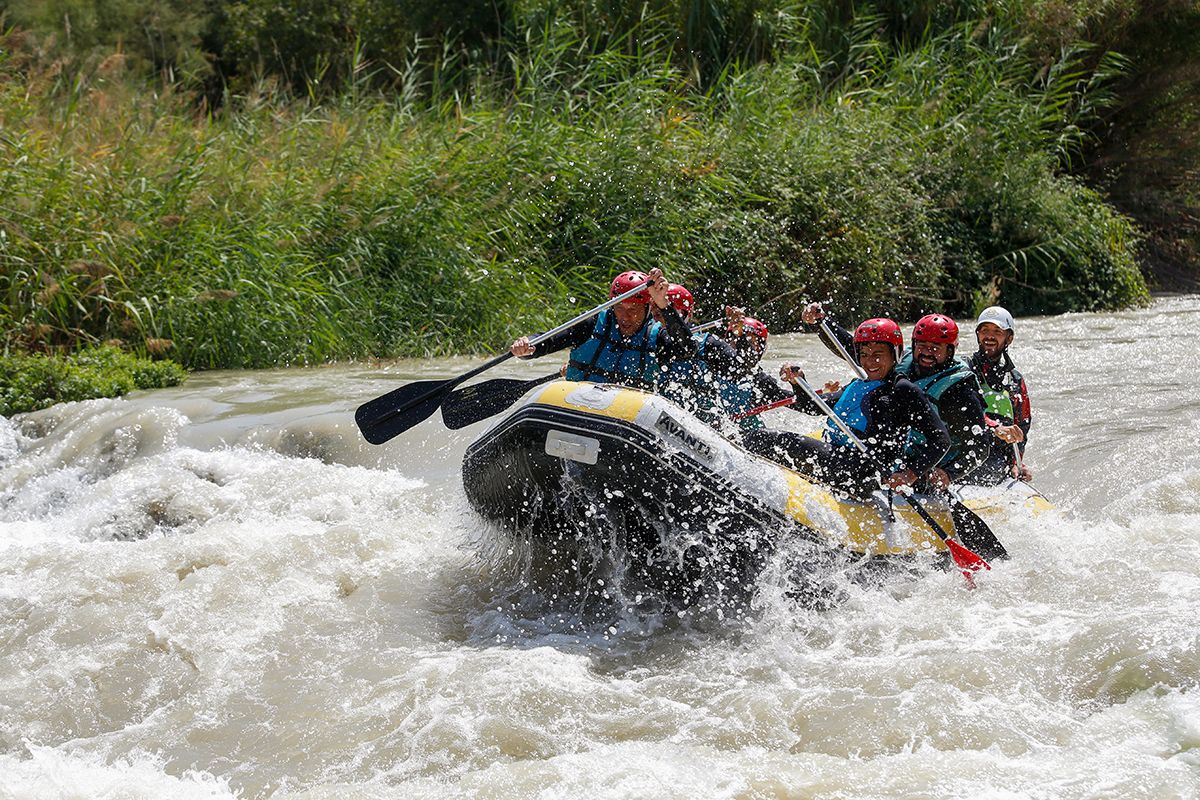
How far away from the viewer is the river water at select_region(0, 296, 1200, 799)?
3746 millimetres

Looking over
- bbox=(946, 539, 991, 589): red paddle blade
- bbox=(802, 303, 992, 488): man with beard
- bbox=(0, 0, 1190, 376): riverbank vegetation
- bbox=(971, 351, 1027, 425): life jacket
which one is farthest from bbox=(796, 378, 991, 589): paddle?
bbox=(0, 0, 1190, 376): riverbank vegetation

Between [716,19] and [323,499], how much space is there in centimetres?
946

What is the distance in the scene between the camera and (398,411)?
6.02 metres

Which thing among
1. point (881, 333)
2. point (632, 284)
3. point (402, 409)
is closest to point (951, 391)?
point (881, 333)

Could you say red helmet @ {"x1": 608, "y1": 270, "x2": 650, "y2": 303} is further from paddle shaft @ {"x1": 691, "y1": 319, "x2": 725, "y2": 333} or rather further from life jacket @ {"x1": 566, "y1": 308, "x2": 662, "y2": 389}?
paddle shaft @ {"x1": 691, "y1": 319, "x2": 725, "y2": 333}

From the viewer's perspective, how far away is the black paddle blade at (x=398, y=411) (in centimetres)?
600

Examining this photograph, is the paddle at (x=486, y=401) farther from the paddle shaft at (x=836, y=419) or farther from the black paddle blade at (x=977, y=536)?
the black paddle blade at (x=977, y=536)

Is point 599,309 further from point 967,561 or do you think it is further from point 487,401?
point 967,561

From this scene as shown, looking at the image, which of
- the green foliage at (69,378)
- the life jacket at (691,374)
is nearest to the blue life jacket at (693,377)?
the life jacket at (691,374)

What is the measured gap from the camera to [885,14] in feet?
50.1

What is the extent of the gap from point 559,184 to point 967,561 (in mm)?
6590

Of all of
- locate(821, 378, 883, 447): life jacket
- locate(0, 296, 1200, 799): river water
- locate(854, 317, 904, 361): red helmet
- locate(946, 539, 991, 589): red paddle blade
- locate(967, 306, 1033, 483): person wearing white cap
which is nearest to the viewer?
locate(0, 296, 1200, 799): river water

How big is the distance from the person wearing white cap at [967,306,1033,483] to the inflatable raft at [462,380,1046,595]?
1.06m

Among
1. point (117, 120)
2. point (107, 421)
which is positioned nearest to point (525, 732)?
point (107, 421)
